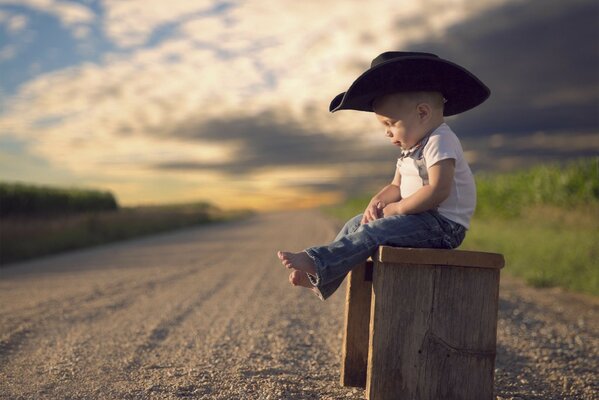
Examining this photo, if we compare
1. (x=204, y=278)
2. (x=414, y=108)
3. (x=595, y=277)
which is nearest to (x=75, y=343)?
(x=414, y=108)

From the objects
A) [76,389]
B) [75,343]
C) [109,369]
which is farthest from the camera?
[75,343]

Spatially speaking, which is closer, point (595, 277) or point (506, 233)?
point (595, 277)

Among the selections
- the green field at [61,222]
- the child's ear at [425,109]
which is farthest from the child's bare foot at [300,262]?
the green field at [61,222]

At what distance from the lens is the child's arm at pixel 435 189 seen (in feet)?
9.03

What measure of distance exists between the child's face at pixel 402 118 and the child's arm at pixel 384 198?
0.89ft

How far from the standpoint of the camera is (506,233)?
14.3m

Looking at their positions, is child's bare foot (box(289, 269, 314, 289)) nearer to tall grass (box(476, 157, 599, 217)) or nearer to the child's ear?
the child's ear

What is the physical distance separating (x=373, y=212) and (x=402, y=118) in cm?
54

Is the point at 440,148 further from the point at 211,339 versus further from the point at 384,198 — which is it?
the point at 211,339

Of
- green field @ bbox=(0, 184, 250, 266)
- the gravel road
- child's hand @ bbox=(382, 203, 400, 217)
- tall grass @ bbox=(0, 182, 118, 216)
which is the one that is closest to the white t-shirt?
child's hand @ bbox=(382, 203, 400, 217)

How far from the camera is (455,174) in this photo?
9.46 feet

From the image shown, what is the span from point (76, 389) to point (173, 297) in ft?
10.9

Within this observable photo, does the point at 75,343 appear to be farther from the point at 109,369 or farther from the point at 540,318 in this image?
the point at 540,318

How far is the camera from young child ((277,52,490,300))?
279cm
